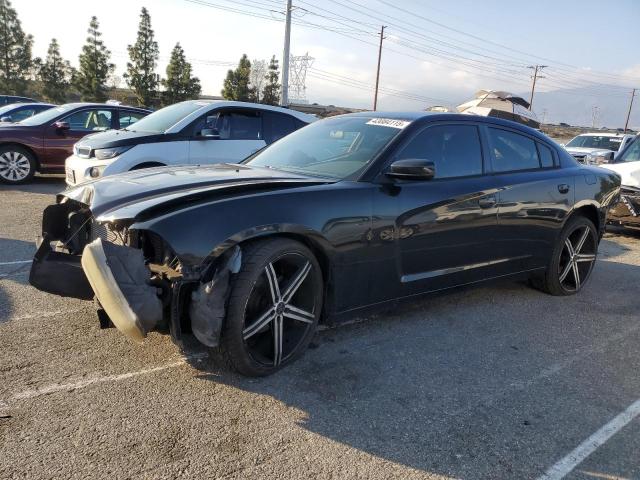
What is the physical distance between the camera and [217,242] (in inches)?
108

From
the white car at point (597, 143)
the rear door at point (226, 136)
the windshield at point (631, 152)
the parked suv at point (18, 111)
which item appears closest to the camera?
the rear door at point (226, 136)

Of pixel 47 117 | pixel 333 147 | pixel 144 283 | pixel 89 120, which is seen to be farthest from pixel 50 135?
pixel 144 283

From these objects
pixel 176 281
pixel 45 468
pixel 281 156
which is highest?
pixel 281 156

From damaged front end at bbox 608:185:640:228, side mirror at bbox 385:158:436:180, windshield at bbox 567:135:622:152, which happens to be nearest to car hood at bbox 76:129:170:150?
side mirror at bbox 385:158:436:180

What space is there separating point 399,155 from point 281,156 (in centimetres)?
99

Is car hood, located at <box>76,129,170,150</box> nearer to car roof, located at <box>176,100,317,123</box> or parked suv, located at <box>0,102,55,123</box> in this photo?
car roof, located at <box>176,100,317,123</box>

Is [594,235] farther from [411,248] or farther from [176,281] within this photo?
[176,281]

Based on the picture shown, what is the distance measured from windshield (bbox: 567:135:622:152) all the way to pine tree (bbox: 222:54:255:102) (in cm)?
3662

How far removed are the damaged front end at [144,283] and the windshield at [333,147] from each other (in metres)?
1.20

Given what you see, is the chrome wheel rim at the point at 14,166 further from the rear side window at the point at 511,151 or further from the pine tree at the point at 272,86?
the pine tree at the point at 272,86

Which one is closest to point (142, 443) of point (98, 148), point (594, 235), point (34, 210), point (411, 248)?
point (411, 248)

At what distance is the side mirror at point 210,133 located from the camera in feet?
24.4

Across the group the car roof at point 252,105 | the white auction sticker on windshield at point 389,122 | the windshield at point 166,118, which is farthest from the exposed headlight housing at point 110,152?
the white auction sticker on windshield at point 389,122

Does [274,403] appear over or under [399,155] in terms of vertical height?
under
